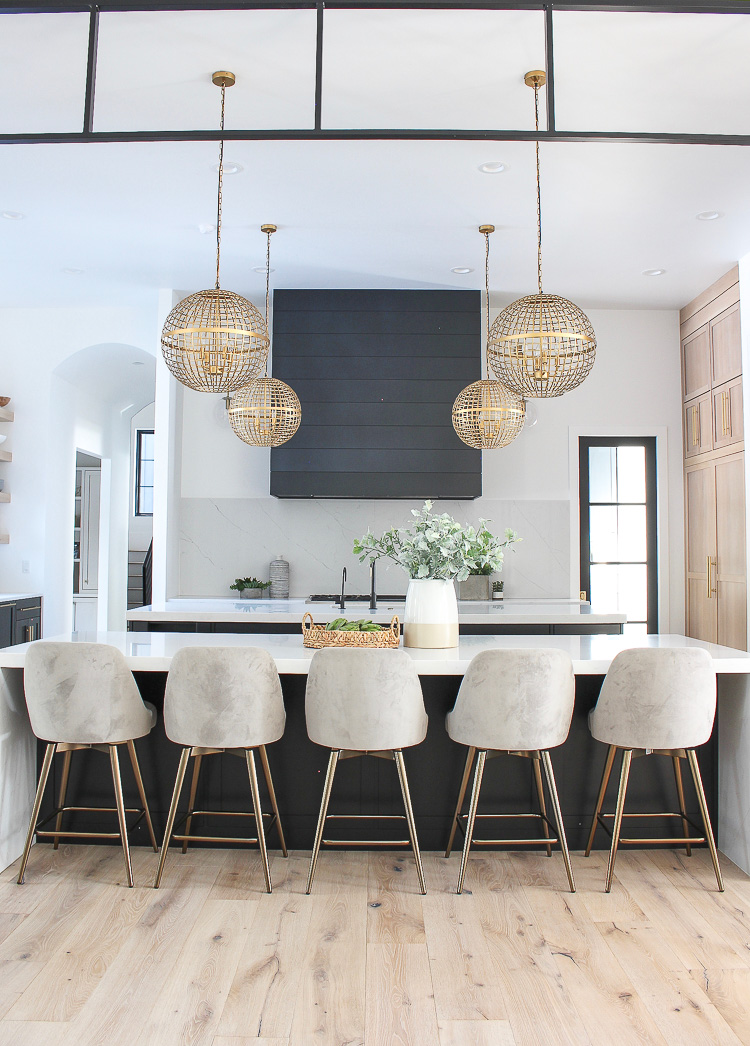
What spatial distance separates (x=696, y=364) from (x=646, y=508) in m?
1.06

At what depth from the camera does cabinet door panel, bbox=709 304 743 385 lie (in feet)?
15.7

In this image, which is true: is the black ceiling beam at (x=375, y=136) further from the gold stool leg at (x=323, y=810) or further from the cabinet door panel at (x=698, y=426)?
the cabinet door panel at (x=698, y=426)

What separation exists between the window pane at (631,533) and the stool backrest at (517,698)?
326cm

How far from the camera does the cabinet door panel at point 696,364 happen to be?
5.23 m

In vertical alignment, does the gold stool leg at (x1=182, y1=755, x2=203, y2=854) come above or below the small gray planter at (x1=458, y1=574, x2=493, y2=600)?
below

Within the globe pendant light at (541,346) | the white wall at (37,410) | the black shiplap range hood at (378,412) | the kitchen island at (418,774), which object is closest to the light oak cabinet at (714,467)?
the black shiplap range hood at (378,412)

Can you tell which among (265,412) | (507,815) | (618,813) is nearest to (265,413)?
(265,412)

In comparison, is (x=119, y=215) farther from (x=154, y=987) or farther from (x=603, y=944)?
(x=603, y=944)

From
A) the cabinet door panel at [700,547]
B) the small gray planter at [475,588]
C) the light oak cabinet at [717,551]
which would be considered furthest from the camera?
the small gray planter at [475,588]

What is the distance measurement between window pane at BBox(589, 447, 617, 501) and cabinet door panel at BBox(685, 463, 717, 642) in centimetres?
52

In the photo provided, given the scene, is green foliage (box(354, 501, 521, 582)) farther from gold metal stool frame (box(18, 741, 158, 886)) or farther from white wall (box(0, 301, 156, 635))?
white wall (box(0, 301, 156, 635))

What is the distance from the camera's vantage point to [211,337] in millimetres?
3246

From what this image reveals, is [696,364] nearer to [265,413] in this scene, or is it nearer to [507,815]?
[265,413]

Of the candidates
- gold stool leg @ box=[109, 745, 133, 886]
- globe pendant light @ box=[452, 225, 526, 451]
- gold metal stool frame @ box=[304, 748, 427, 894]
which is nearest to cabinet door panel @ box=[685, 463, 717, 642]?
globe pendant light @ box=[452, 225, 526, 451]
